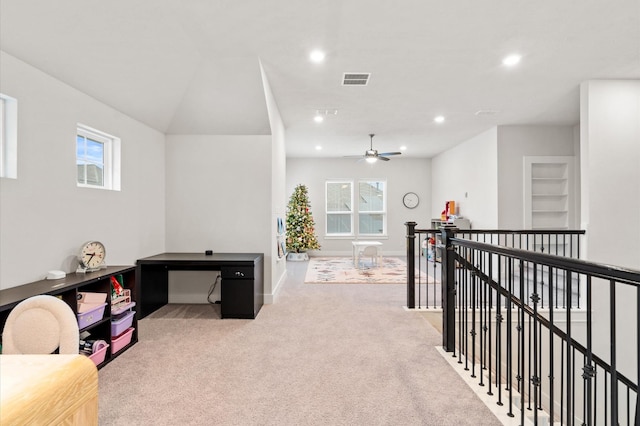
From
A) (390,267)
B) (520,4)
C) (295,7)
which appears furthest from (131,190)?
(390,267)

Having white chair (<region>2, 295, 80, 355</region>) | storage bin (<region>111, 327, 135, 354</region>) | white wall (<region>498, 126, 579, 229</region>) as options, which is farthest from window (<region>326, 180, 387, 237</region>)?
white chair (<region>2, 295, 80, 355</region>)

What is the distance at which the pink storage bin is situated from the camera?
8.44 feet

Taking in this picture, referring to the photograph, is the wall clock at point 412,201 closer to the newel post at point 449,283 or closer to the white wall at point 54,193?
the newel post at point 449,283

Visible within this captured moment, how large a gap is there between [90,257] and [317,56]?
295 cm

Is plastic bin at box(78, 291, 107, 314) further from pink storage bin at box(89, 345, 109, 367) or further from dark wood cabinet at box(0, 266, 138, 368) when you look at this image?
pink storage bin at box(89, 345, 109, 367)

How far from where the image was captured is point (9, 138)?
248 cm

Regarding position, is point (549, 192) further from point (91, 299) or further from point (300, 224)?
point (91, 299)

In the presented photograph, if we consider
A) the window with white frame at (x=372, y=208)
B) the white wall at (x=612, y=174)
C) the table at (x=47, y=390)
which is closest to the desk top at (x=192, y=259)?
the table at (x=47, y=390)

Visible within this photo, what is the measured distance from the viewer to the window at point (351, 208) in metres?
9.93

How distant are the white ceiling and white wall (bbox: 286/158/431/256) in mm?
4488

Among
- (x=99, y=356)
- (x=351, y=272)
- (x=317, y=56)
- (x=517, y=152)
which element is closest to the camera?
(x=99, y=356)

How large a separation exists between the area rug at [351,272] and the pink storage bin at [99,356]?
3.59m

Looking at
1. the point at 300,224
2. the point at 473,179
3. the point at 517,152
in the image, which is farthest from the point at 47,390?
the point at 300,224

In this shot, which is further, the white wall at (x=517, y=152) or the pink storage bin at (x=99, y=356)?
the white wall at (x=517, y=152)
